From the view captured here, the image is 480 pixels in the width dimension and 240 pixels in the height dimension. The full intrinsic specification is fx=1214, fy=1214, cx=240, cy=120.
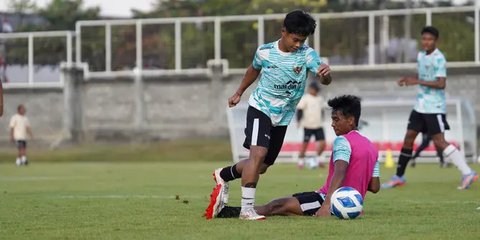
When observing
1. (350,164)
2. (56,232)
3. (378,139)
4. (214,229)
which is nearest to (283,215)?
(350,164)

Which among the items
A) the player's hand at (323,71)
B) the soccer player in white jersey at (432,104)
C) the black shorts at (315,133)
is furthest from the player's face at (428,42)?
the black shorts at (315,133)

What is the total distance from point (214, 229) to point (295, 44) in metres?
2.19

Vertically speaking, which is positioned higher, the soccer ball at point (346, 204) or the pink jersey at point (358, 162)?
the pink jersey at point (358, 162)

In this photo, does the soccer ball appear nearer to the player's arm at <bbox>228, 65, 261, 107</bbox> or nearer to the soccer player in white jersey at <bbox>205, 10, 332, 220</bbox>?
the soccer player in white jersey at <bbox>205, 10, 332, 220</bbox>

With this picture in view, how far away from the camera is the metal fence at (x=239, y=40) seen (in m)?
41.3

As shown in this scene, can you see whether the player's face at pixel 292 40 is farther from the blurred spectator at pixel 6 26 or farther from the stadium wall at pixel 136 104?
the blurred spectator at pixel 6 26

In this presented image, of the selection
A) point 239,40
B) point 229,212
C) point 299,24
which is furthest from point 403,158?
point 239,40

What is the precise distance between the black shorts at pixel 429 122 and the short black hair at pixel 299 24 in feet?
22.5

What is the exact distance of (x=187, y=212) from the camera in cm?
1273

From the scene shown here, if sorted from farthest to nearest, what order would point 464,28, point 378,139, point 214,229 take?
point 464,28 → point 378,139 → point 214,229

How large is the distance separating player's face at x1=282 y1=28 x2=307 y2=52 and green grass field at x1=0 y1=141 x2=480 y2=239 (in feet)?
5.43

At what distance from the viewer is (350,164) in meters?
11.8

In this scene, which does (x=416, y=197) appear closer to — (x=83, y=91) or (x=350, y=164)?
(x=350, y=164)

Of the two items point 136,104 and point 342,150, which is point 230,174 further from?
point 136,104
